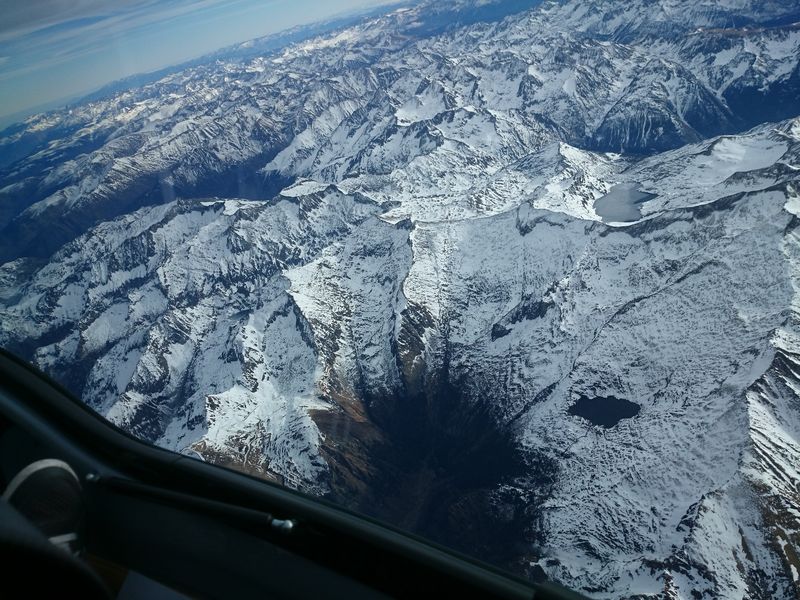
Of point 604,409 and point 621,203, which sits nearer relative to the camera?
point 604,409

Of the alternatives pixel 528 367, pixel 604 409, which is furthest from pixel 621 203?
pixel 604 409

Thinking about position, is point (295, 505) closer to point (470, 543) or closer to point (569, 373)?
Answer: point (470, 543)

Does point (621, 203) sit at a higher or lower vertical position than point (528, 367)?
higher

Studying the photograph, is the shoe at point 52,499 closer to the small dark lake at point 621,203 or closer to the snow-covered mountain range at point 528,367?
the snow-covered mountain range at point 528,367

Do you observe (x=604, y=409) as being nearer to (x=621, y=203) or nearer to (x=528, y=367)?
(x=528, y=367)

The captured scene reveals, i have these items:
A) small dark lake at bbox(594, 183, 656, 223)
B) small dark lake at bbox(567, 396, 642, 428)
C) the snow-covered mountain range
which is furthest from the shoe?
small dark lake at bbox(594, 183, 656, 223)

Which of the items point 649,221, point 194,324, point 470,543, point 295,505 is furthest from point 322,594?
point 194,324
